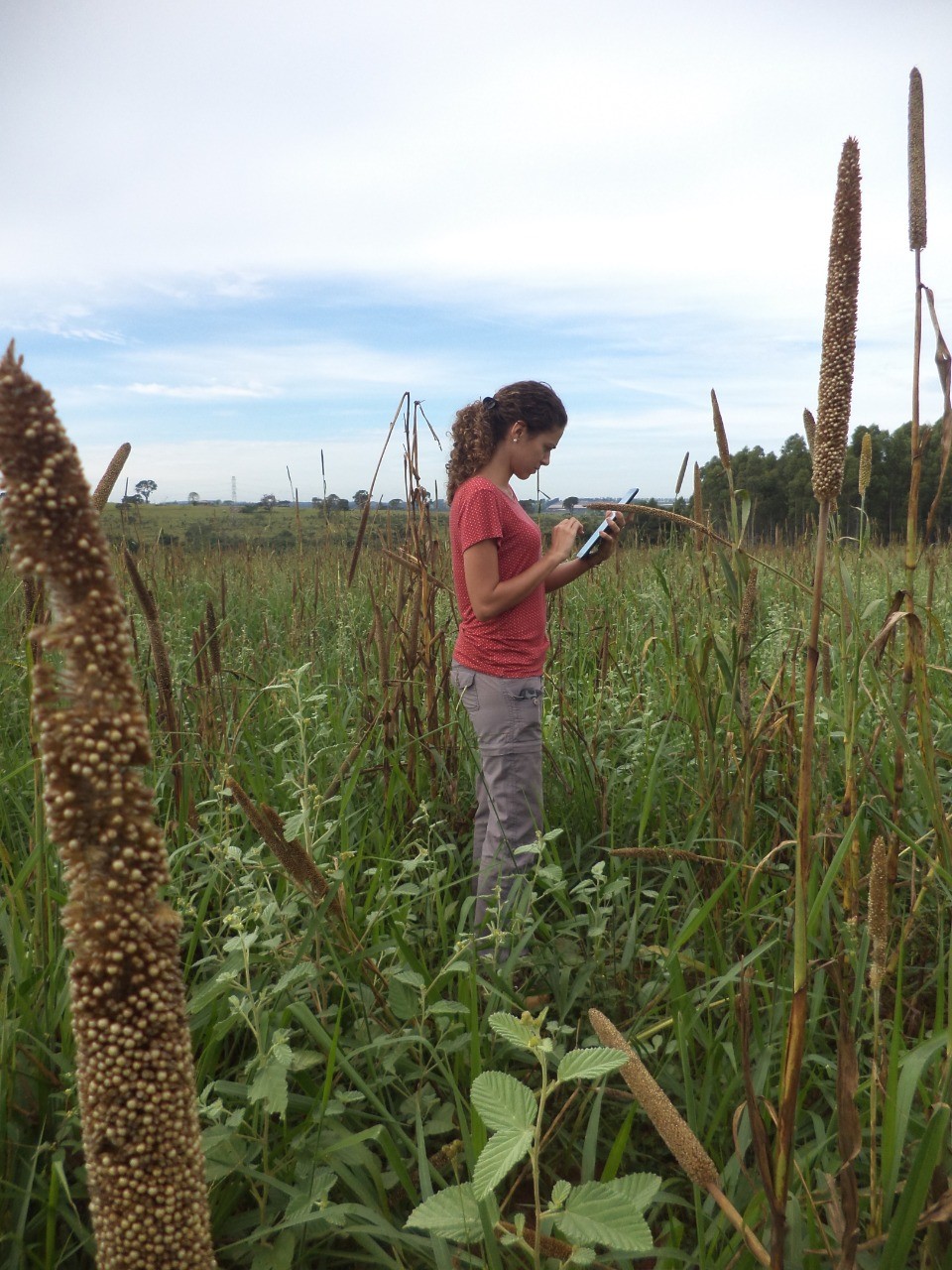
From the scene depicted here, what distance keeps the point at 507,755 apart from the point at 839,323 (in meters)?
2.32

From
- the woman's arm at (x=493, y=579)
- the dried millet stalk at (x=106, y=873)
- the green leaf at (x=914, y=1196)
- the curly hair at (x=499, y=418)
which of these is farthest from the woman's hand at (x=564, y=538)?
the dried millet stalk at (x=106, y=873)

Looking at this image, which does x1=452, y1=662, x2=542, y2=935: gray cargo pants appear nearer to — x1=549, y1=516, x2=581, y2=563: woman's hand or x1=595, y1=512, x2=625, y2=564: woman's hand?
x1=549, y1=516, x2=581, y2=563: woman's hand

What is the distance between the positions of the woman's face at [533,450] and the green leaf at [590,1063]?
2.55 metres

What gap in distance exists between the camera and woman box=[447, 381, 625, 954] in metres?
Result: 3.13

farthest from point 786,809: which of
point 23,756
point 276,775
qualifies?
point 23,756

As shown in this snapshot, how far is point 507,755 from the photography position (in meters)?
3.13

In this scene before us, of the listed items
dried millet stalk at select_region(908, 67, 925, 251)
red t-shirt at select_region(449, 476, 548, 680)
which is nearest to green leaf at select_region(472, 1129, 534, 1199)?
dried millet stalk at select_region(908, 67, 925, 251)

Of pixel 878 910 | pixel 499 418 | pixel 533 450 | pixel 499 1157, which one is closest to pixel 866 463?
Answer: pixel 878 910

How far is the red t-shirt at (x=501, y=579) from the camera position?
10.6 feet

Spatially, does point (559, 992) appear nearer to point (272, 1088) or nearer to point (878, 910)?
point (272, 1088)

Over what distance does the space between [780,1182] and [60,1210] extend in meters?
1.22

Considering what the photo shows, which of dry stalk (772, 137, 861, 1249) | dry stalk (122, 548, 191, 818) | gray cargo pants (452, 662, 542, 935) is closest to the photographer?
dry stalk (772, 137, 861, 1249)

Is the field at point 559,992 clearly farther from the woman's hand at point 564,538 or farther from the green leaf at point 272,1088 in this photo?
the woman's hand at point 564,538

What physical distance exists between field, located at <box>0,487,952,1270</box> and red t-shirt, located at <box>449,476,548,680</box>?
17 centimetres
